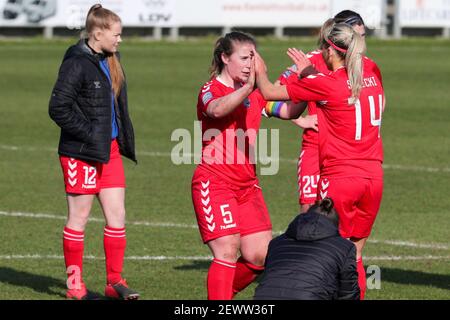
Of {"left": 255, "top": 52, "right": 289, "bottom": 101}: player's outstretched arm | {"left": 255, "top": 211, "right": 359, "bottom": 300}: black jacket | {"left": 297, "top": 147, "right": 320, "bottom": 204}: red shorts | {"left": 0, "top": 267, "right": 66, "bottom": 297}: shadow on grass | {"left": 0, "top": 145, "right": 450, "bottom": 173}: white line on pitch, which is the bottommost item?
{"left": 0, "top": 145, "right": 450, "bottom": 173}: white line on pitch

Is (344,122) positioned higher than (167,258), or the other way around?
(344,122)

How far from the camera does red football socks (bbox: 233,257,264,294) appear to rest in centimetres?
886

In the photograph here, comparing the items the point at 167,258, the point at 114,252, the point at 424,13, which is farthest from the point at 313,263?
the point at 424,13

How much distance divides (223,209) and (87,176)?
1476 mm

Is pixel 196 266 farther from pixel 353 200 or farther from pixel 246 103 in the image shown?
pixel 353 200

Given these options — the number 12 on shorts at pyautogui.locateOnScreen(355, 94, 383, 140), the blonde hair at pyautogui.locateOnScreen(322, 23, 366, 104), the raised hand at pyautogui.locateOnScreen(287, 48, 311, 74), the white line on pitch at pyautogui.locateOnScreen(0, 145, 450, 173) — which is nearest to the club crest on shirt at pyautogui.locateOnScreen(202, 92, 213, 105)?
the raised hand at pyautogui.locateOnScreen(287, 48, 311, 74)

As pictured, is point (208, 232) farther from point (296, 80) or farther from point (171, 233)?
point (171, 233)

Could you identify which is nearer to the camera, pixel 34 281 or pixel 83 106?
pixel 83 106

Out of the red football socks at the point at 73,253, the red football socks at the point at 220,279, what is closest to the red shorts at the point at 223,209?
the red football socks at the point at 220,279

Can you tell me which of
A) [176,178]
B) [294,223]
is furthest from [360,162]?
[176,178]

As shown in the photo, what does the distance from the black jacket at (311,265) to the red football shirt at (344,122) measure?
67.4 inches

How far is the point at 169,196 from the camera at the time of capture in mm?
14312

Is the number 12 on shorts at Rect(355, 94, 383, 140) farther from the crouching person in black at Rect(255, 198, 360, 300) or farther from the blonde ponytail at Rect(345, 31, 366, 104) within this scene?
the crouching person in black at Rect(255, 198, 360, 300)

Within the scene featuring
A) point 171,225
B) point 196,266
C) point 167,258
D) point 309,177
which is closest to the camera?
point 309,177
